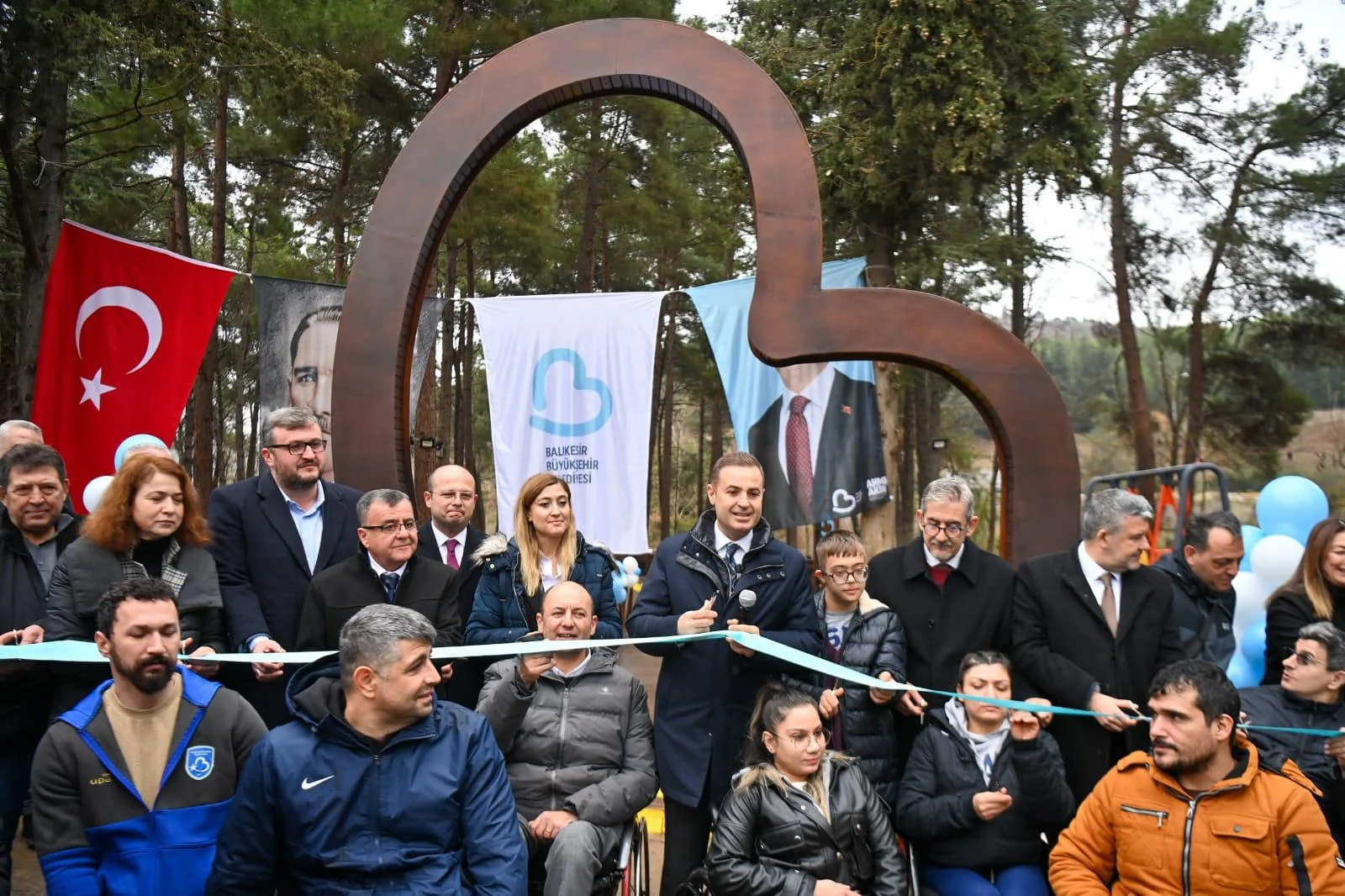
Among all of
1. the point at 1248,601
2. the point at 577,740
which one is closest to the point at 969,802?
the point at 577,740

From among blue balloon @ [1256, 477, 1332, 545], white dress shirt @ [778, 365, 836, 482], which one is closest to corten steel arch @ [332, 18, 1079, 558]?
blue balloon @ [1256, 477, 1332, 545]

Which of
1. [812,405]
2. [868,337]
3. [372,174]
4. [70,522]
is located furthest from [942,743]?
[372,174]

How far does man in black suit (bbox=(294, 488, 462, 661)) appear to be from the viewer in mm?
3926

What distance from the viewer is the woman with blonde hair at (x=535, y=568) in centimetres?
415

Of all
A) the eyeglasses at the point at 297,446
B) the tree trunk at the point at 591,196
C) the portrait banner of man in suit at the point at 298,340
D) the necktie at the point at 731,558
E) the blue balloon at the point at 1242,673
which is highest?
the tree trunk at the point at 591,196

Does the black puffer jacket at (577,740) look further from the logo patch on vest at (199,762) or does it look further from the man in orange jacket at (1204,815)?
the man in orange jacket at (1204,815)

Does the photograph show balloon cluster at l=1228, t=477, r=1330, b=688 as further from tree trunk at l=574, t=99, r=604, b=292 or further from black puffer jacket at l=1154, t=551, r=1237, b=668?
tree trunk at l=574, t=99, r=604, b=292

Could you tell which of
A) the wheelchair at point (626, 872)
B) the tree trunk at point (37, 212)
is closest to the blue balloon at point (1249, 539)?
the wheelchair at point (626, 872)

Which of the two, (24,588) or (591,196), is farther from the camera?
(591,196)

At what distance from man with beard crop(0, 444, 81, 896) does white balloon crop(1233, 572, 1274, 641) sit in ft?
17.3

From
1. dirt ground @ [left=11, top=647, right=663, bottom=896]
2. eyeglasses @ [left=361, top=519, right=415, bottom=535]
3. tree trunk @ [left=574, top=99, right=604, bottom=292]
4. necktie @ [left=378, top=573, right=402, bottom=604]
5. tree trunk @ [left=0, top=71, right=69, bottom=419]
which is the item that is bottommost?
dirt ground @ [left=11, top=647, right=663, bottom=896]

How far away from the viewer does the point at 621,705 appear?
3.84 metres

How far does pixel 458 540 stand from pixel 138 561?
4.12 feet

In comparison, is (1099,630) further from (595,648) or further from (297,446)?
(297,446)
